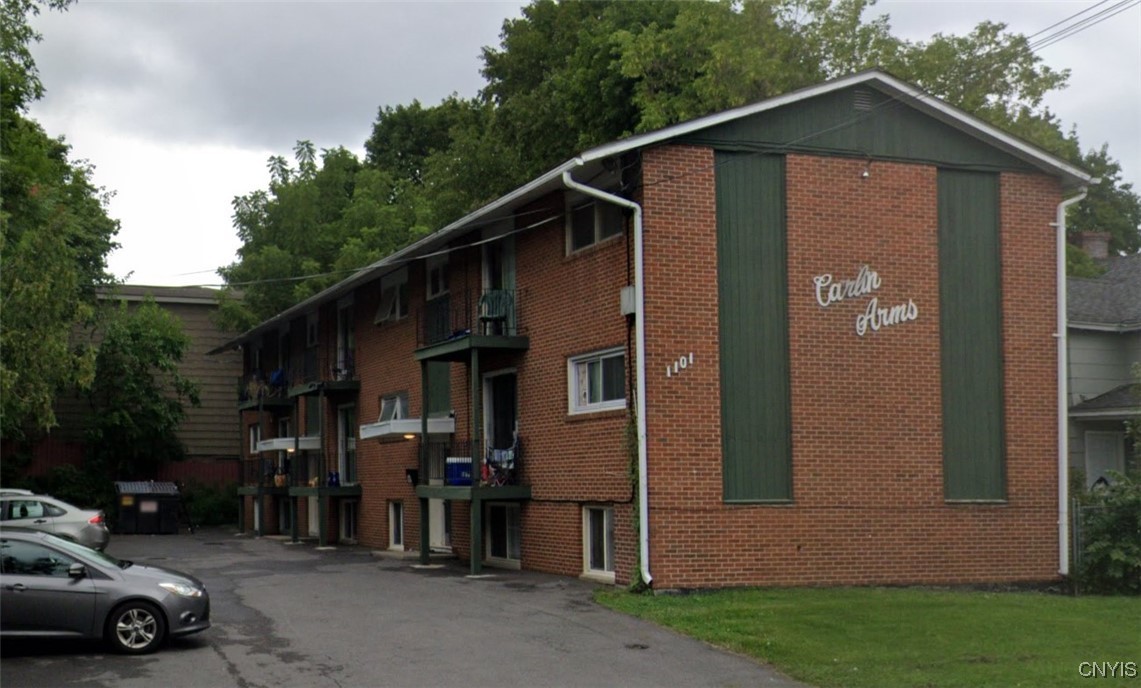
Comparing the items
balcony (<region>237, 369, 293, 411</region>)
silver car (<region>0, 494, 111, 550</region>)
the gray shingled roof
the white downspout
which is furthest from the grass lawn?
balcony (<region>237, 369, 293, 411</region>)

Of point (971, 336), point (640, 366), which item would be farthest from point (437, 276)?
point (971, 336)

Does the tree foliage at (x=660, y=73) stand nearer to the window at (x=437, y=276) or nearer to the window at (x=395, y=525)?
the window at (x=437, y=276)

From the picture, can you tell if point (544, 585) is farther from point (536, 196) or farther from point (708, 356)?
point (536, 196)

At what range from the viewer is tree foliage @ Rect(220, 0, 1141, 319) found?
29.8 m

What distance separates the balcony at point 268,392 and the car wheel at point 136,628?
22386mm

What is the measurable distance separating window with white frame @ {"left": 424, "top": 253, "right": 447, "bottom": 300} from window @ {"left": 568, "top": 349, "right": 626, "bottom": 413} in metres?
5.80

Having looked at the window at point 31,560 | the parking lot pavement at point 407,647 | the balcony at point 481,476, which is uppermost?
the balcony at point 481,476

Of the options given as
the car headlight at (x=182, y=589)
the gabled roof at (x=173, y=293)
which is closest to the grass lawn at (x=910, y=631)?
the car headlight at (x=182, y=589)

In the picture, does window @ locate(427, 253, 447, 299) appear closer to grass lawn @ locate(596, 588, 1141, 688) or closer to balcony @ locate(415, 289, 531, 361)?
balcony @ locate(415, 289, 531, 361)

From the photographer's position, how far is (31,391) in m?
15.5

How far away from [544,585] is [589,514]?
4.71 ft

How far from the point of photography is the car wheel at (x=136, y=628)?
44.6 feet

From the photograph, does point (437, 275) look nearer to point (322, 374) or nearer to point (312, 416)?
point (322, 374)

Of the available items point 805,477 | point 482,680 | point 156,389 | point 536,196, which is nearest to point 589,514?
point 805,477
